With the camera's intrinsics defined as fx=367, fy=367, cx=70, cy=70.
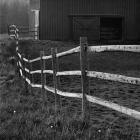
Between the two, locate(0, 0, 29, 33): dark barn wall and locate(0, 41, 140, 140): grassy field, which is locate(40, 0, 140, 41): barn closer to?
locate(0, 41, 140, 140): grassy field

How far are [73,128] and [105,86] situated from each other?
258 inches

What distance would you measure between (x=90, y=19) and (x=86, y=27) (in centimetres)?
74

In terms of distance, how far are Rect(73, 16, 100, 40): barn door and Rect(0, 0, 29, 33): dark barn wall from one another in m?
45.7

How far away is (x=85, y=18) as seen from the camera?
93.0 feet

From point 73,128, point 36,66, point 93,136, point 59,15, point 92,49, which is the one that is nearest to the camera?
point 93,136

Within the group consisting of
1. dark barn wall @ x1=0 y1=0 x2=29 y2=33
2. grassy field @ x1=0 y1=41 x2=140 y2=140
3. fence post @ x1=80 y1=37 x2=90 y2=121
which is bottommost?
grassy field @ x1=0 y1=41 x2=140 y2=140

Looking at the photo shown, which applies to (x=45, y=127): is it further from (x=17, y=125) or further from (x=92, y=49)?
(x=92, y=49)

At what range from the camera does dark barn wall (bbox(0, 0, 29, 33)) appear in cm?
8119

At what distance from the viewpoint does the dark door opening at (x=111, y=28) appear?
96.0 feet

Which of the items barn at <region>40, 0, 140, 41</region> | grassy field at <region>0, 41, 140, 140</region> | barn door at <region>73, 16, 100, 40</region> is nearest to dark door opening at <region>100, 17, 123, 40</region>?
barn at <region>40, 0, 140, 41</region>

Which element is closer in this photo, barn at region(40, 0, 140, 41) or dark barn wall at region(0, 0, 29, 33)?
barn at region(40, 0, 140, 41)

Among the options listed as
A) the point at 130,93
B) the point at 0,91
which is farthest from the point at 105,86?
the point at 0,91

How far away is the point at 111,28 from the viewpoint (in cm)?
2961

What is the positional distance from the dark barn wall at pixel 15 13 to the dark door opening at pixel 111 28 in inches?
1771
